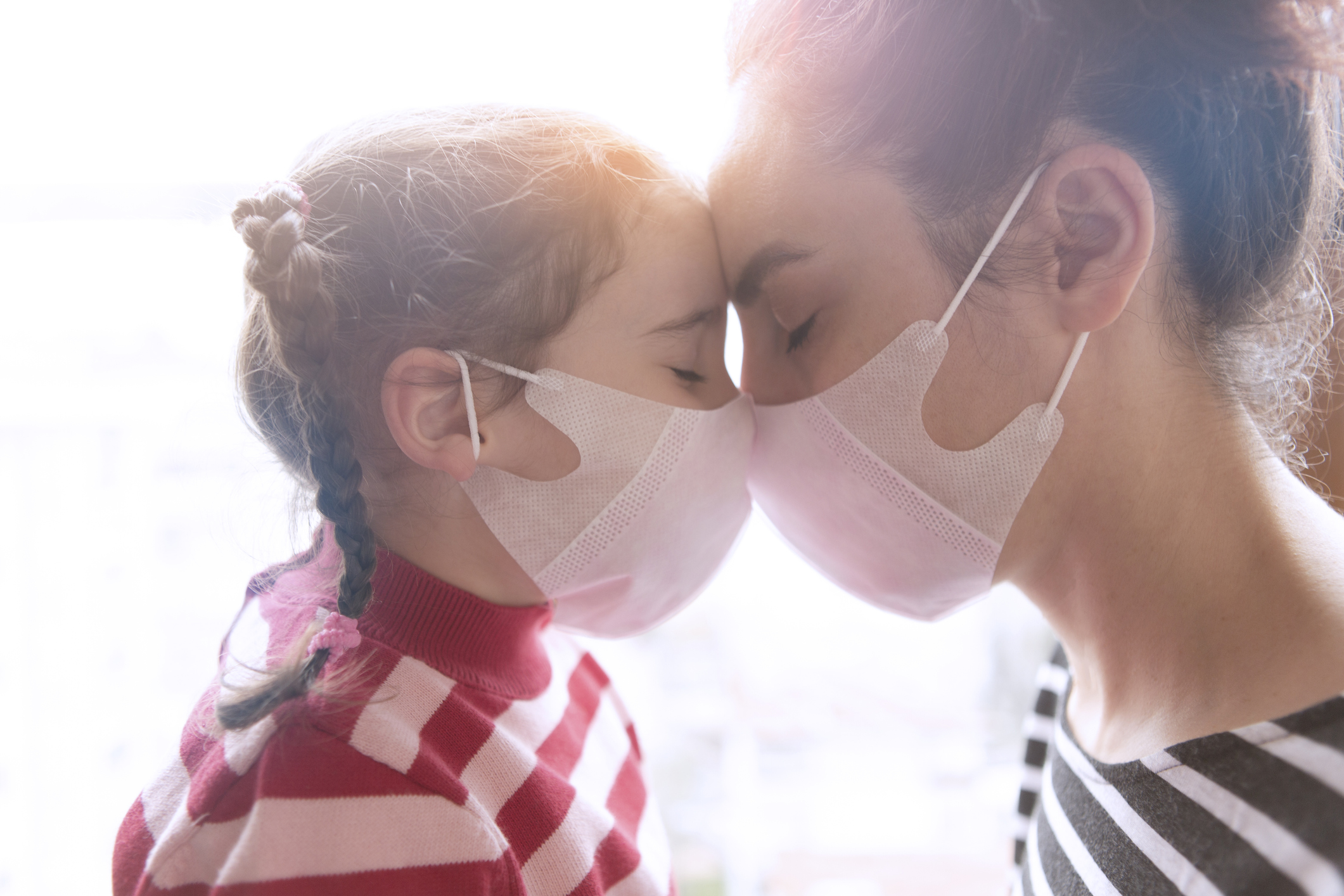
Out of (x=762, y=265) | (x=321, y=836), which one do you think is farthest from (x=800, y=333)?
(x=321, y=836)

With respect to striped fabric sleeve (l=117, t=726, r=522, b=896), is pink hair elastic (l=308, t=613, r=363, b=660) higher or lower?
higher

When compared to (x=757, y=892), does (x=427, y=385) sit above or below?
above

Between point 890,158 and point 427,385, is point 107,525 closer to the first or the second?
point 427,385

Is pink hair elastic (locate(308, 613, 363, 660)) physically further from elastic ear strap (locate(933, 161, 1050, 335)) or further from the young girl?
elastic ear strap (locate(933, 161, 1050, 335))

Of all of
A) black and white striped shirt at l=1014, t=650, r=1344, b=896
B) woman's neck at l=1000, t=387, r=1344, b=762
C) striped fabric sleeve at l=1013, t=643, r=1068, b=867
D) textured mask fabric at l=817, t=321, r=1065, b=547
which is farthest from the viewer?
striped fabric sleeve at l=1013, t=643, r=1068, b=867

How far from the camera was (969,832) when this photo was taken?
1.70 meters

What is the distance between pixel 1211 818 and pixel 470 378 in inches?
28.1

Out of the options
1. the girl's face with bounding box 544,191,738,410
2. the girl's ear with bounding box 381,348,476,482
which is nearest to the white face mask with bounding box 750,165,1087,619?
the girl's face with bounding box 544,191,738,410

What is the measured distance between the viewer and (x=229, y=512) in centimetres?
94

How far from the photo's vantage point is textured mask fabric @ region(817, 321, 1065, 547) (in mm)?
771

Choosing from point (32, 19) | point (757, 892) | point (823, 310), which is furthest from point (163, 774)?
point (757, 892)

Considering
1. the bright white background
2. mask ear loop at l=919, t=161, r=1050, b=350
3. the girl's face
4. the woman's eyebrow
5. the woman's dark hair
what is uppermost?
the woman's dark hair

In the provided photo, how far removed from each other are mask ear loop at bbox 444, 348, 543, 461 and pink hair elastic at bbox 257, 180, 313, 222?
0.17 m

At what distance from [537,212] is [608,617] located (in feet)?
1.47
